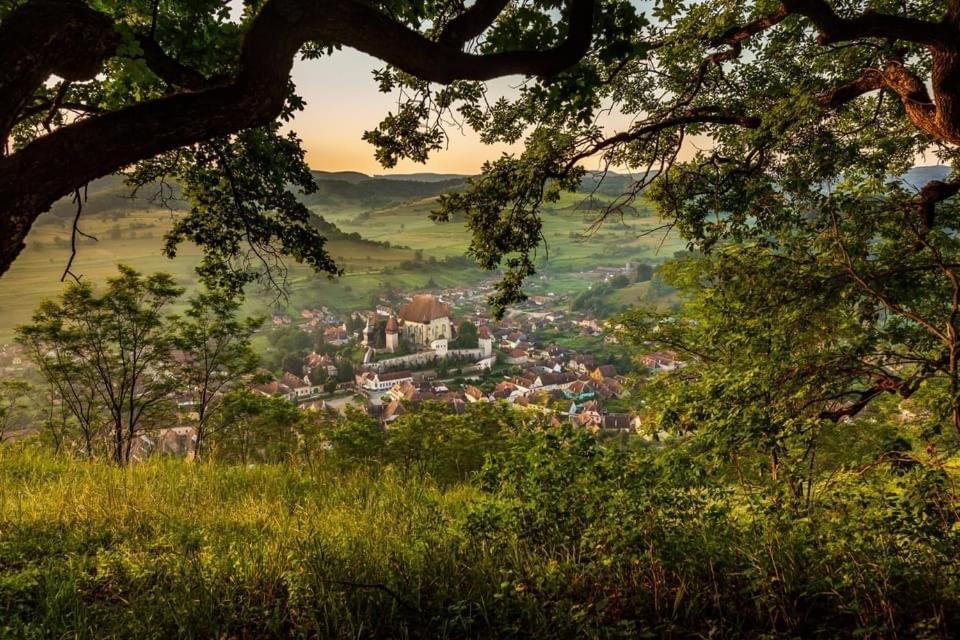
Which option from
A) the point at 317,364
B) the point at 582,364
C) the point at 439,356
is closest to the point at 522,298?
the point at 582,364

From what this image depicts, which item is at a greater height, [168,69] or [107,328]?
[168,69]

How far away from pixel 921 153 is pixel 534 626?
8458 millimetres

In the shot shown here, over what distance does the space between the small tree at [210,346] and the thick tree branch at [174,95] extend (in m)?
12.2

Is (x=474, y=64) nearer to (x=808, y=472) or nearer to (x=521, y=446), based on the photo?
(x=521, y=446)

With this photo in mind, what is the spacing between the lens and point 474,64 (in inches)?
125

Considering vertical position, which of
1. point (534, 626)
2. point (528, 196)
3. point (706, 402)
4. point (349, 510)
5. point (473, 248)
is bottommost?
point (349, 510)

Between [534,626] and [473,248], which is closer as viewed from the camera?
[534,626]

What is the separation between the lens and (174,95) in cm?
238

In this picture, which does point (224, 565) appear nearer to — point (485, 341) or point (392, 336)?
point (485, 341)

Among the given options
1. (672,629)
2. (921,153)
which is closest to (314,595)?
(672,629)

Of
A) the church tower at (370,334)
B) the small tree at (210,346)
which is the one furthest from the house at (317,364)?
the small tree at (210,346)

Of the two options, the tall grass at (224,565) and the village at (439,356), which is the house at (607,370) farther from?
the tall grass at (224,565)

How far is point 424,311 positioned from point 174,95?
89.7 metres

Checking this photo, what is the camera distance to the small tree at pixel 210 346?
1405 centimetres
